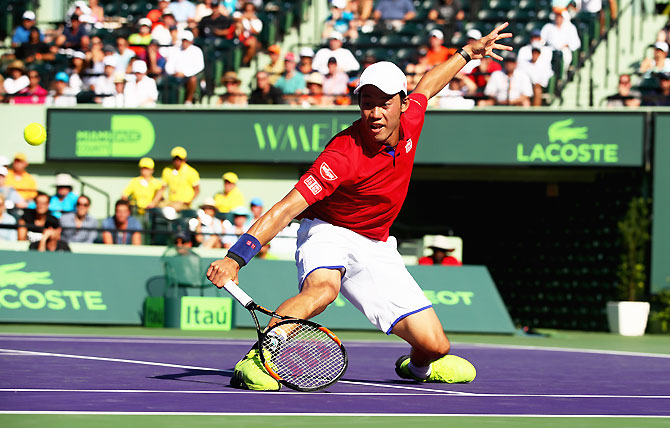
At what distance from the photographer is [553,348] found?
1327 centimetres

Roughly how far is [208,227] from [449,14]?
Result: 6831mm

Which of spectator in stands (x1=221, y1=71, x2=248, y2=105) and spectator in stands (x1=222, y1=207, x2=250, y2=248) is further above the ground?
spectator in stands (x1=221, y1=71, x2=248, y2=105)

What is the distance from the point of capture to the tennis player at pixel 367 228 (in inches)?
284

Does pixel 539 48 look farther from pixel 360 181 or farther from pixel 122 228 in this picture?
pixel 360 181

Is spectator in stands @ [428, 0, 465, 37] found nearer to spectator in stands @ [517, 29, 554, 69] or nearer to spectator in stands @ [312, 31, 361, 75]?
spectator in stands @ [517, 29, 554, 69]

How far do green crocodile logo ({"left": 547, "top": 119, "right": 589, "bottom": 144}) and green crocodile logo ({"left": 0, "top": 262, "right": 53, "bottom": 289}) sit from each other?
806cm

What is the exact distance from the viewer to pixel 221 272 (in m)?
6.55

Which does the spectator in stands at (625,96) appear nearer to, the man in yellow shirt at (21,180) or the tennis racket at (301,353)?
the man in yellow shirt at (21,180)

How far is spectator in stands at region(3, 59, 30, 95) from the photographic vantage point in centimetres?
2141

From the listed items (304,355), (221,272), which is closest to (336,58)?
(304,355)

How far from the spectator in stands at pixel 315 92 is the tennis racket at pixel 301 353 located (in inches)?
→ 501

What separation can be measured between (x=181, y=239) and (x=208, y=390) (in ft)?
32.1

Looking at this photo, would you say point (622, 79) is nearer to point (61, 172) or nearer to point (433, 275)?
point (433, 275)

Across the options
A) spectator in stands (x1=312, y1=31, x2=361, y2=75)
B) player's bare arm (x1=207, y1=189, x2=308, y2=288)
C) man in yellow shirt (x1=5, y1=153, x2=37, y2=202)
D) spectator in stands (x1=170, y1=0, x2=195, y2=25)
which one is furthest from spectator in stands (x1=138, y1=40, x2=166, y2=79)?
player's bare arm (x1=207, y1=189, x2=308, y2=288)
